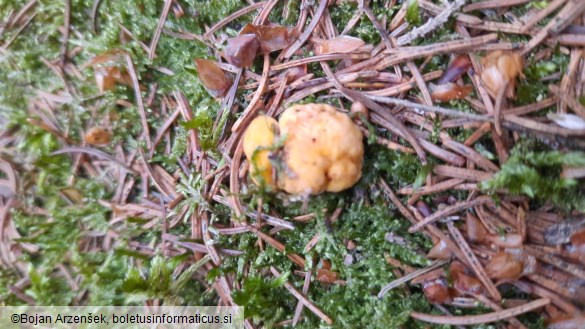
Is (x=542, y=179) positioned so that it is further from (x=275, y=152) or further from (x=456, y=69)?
(x=275, y=152)

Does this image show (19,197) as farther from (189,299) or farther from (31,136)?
(189,299)

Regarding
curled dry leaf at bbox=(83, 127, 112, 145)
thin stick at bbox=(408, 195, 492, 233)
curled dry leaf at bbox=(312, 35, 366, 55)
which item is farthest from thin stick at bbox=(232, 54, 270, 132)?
thin stick at bbox=(408, 195, 492, 233)

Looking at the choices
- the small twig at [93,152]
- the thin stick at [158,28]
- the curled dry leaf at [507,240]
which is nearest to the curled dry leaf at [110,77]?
the thin stick at [158,28]

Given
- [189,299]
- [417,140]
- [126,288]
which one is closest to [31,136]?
[126,288]

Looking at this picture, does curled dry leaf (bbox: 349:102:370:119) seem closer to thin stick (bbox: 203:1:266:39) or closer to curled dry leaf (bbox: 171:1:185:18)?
thin stick (bbox: 203:1:266:39)

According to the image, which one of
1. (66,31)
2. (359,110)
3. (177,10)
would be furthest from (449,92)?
(66,31)
